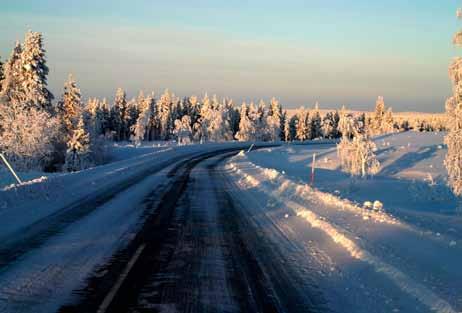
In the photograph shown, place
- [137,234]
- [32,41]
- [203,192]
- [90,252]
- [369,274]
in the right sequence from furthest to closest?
[32,41]
[203,192]
[137,234]
[90,252]
[369,274]

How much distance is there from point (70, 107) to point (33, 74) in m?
9.37

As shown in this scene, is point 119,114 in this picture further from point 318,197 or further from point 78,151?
point 318,197

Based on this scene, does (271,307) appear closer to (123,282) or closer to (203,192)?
(123,282)

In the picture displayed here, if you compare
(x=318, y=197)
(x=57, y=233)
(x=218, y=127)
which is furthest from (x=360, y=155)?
(x=218, y=127)

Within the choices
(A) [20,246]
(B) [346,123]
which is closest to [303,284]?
(A) [20,246]

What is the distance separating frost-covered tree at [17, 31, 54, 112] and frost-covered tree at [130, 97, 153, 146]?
2428 inches

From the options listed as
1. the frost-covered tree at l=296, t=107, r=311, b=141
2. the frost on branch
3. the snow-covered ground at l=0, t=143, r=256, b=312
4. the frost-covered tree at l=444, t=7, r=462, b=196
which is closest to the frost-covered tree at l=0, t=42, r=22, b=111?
the snow-covered ground at l=0, t=143, r=256, b=312

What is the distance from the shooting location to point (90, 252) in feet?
26.9

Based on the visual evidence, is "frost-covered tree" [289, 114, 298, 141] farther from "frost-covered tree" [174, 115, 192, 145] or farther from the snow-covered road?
the snow-covered road

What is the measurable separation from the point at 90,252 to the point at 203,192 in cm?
991

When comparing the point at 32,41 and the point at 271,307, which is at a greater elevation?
the point at 32,41

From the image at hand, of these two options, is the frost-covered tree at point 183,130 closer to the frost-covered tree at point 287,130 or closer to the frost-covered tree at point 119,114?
the frost-covered tree at point 119,114

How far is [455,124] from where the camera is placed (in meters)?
14.8

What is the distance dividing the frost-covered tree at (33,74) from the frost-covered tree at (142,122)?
6168 centimetres
